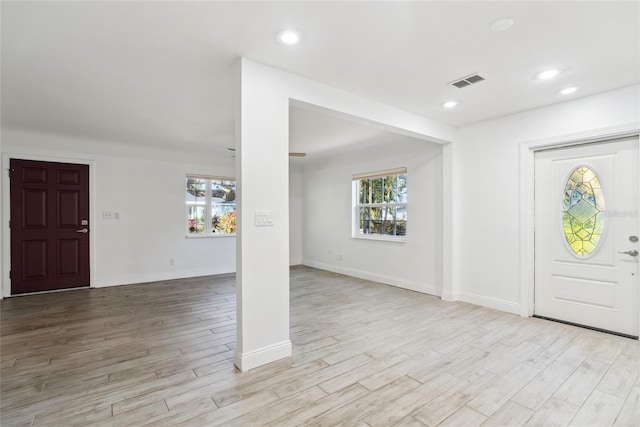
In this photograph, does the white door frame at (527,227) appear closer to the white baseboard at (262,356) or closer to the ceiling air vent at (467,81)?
the ceiling air vent at (467,81)

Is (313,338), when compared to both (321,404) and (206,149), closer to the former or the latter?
(321,404)

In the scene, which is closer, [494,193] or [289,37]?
A: [289,37]

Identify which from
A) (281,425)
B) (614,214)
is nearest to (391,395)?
(281,425)

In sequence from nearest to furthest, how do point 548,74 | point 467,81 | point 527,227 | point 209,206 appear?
point 548,74, point 467,81, point 527,227, point 209,206

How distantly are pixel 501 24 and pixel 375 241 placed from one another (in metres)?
4.01

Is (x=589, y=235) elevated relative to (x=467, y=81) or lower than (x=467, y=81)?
lower

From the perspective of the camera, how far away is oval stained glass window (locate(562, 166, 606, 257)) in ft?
10.3

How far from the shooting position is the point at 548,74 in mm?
2672

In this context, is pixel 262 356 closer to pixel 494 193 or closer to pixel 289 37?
pixel 289 37

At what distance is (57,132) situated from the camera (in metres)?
4.57

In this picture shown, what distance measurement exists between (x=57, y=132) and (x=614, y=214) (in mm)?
7055

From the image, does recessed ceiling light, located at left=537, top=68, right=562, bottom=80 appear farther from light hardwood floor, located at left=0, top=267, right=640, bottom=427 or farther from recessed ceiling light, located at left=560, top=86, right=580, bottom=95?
light hardwood floor, located at left=0, top=267, right=640, bottom=427

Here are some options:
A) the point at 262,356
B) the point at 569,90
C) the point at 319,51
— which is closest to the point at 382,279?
the point at 262,356

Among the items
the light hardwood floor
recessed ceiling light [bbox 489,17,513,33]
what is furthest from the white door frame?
recessed ceiling light [bbox 489,17,513,33]
